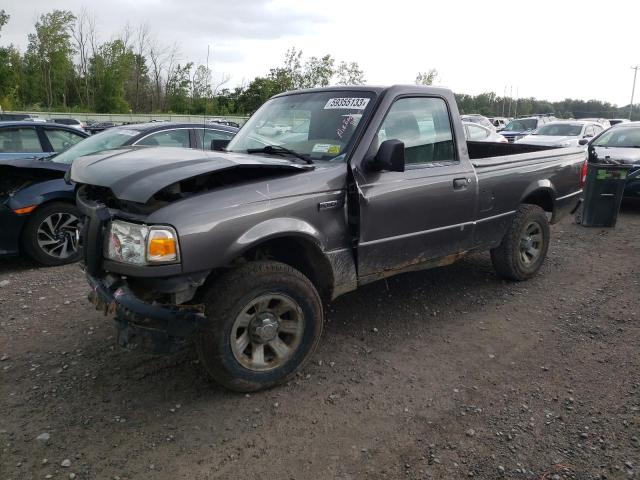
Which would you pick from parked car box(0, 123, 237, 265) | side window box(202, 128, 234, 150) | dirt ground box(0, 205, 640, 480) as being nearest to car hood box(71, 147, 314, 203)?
dirt ground box(0, 205, 640, 480)

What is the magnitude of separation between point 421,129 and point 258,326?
2140 millimetres

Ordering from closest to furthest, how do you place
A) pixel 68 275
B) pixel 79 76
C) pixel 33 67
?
pixel 68 275 → pixel 33 67 → pixel 79 76

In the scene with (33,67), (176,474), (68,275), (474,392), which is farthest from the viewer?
(33,67)

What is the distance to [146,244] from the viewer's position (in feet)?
9.02

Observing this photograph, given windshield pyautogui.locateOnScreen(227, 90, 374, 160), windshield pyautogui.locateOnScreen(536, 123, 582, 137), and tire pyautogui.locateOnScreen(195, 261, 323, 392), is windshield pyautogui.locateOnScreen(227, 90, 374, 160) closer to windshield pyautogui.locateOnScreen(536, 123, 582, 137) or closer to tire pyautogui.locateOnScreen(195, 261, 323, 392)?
tire pyautogui.locateOnScreen(195, 261, 323, 392)

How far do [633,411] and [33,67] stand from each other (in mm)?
59431

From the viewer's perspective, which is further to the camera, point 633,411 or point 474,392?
point 474,392

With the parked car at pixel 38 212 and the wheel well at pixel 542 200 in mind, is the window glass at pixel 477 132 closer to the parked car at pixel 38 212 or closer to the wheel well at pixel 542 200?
the wheel well at pixel 542 200

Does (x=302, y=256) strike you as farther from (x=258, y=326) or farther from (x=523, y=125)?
(x=523, y=125)

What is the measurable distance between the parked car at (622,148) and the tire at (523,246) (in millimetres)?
4269

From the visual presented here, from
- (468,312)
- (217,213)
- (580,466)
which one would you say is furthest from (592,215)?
(217,213)

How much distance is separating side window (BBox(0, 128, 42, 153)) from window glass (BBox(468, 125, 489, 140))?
28.1 ft

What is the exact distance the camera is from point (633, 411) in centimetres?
309

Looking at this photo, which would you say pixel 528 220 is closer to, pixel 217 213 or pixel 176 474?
pixel 217 213
